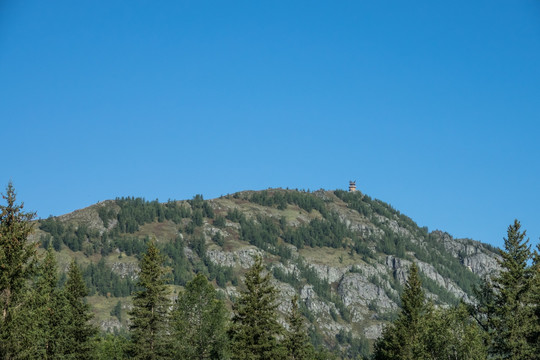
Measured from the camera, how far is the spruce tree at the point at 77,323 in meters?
82.0

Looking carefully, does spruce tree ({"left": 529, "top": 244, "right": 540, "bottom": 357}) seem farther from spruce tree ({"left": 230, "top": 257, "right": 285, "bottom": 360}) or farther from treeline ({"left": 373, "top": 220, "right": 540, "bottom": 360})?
spruce tree ({"left": 230, "top": 257, "right": 285, "bottom": 360})

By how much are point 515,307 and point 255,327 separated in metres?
27.0

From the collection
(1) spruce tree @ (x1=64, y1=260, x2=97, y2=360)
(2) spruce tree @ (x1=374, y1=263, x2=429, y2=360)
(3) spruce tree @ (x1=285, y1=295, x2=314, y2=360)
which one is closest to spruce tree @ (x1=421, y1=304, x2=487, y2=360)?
(2) spruce tree @ (x1=374, y1=263, x2=429, y2=360)

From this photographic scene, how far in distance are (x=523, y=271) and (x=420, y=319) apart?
16.5m

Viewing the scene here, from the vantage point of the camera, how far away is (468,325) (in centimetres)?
7369

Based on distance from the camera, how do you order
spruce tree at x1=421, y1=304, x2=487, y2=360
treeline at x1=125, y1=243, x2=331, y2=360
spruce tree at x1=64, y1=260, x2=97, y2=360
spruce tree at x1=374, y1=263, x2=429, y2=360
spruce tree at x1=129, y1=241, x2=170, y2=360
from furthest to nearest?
spruce tree at x1=374, y1=263, x2=429, y2=360, spruce tree at x1=64, y1=260, x2=97, y2=360, treeline at x1=125, y1=243, x2=331, y2=360, spruce tree at x1=129, y1=241, x2=170, y2=360, spruce tree at x1=421, y1=304, x2=487, y2=360

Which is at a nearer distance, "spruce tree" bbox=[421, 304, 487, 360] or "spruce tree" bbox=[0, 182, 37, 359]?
"spruce tree" bbox=[0, 182, 37, 359]

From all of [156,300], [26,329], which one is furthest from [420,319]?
[26,329]

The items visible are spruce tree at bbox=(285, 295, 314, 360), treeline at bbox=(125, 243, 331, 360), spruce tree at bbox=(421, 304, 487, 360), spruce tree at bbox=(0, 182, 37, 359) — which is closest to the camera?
spruce tree at bbox=(0, 182, 37, 359)

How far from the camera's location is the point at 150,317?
78.5 meters

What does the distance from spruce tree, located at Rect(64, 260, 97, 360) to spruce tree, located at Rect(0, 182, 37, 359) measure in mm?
28196

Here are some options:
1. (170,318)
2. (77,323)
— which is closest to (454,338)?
(170,318)

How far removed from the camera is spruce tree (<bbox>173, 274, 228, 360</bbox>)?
10275 centimetres

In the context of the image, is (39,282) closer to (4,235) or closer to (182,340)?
(4,235)
